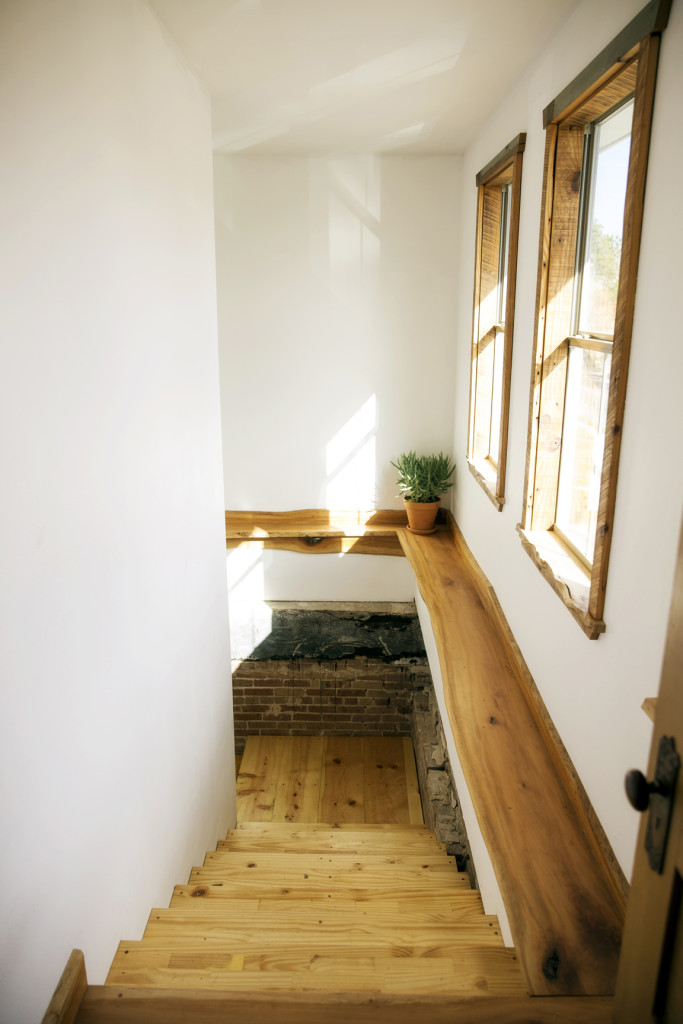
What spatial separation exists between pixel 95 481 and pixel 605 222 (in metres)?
1.87

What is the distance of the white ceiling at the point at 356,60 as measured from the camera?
2.48 m

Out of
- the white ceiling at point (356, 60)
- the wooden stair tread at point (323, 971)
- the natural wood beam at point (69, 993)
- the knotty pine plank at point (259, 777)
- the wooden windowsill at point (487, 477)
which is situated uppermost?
the white ceiling at point (356, 60)

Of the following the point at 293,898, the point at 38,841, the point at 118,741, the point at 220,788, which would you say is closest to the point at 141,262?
the point at 118,741

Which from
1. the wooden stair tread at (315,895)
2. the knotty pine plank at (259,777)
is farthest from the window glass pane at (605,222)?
the knotty pine plank at (259,777)

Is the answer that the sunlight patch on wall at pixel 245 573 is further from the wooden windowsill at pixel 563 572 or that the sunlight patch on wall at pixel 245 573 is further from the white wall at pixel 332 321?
the wooden windowsill at pixel 563 572

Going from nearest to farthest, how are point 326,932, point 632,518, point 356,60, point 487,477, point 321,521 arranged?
1. point 632,518
2. point 326,932
3. point 356,60
4. point 487,477
5. point 321,521

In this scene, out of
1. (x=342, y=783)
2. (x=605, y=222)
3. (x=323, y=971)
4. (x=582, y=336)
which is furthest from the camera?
(x=342, y=783)

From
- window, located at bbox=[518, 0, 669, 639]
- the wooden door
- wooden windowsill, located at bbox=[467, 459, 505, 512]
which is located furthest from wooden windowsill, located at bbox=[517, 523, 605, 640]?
the wooden door

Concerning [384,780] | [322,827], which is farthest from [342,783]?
[322,827]

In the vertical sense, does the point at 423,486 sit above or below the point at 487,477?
below

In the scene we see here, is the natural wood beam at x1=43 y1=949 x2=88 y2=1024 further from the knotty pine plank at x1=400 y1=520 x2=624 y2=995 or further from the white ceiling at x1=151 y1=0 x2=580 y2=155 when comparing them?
the white ceiling at x1=151 y1=0 x2=580 y2=155

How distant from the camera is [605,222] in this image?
2.52 m

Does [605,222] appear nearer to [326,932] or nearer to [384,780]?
[326,932]

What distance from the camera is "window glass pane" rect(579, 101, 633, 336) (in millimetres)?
2381
